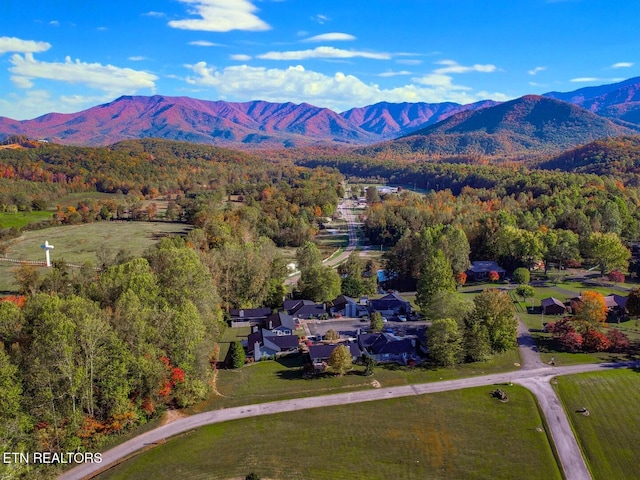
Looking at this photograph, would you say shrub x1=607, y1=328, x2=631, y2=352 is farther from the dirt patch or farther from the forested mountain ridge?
the forested mountain ridge

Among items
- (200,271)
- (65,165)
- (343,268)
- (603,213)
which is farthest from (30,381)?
(65,165)

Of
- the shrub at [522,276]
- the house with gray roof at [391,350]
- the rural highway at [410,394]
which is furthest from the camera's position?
the shrub at [522,276]

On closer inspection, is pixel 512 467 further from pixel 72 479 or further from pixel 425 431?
pixel 72 479

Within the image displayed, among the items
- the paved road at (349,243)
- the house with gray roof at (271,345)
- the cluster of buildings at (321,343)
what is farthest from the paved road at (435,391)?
the paved road at (349,243)

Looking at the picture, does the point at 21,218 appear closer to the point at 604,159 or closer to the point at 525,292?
the point at 525,292

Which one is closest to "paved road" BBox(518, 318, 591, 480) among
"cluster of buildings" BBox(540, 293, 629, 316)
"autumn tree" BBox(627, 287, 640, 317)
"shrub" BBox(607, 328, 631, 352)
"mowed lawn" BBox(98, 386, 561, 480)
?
"mowed lawn" BBox(98, 386, 561, 480)

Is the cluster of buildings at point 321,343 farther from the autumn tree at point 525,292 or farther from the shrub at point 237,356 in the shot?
the autumn tree at point 525,292
